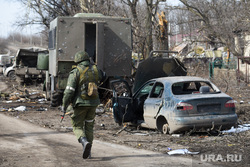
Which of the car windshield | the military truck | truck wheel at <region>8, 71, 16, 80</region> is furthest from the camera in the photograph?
truck wheel at <region>8, 71, 16, 80</region>

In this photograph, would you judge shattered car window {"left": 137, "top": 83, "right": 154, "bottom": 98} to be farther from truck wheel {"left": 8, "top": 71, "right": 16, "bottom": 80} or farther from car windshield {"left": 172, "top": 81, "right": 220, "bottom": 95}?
truck wheel {"left": 8, "top": 71, "right": 16, "bottom": 80}

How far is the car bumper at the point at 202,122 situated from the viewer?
8320 mm

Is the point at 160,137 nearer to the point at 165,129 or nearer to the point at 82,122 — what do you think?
the point at 165,129

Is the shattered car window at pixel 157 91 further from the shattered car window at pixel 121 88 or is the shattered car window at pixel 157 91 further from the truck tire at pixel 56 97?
the truck tire at pixel 56 97

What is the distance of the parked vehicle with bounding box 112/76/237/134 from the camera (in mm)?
8375

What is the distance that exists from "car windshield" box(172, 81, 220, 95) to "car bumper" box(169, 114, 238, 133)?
0.70m

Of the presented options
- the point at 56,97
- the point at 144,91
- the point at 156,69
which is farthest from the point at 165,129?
the point at 56,97

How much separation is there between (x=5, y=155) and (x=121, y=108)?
3.91m

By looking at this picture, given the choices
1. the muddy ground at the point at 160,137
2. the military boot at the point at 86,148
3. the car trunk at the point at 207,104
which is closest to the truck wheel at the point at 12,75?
the muddy ground at the point at 160,137

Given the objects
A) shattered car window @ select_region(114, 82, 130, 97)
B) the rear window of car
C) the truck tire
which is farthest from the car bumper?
the truck tire

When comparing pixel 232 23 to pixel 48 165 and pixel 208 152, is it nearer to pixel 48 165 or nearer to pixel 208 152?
pixel 208 152

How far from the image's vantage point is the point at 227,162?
626 centimetres

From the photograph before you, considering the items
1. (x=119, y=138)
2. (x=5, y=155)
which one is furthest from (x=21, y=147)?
(x=119, y=138)

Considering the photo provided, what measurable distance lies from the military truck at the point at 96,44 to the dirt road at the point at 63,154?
15.5 ft
